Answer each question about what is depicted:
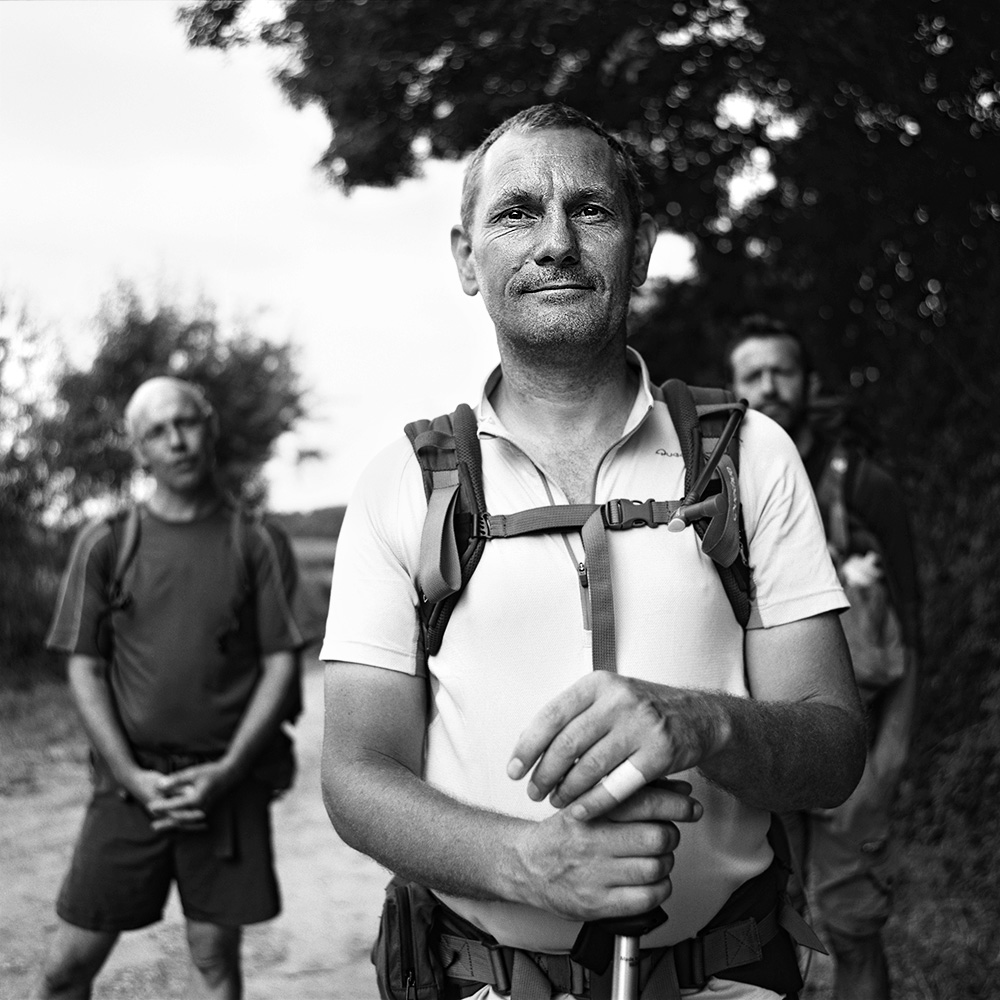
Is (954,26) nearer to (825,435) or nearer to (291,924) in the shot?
(825,435)

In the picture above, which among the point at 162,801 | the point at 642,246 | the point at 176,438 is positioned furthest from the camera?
the point at 176,438

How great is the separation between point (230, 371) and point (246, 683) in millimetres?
15262

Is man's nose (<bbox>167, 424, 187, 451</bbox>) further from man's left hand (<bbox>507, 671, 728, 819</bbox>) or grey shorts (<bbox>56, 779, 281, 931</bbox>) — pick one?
man's left hand (<bbox>507, 671, 728, 819</bbox>)

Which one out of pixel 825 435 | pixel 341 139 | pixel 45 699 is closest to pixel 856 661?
pixel 825 435

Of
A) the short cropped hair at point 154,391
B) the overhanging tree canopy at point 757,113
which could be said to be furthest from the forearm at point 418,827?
the overhanging tree canopy at point 757,113

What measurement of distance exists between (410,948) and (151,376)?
50.7 feet

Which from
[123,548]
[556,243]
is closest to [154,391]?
[123,548]

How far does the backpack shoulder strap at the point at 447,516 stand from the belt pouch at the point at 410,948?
450 millimetres

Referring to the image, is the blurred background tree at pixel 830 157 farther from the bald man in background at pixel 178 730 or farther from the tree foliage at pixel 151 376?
the tree foliage at pixel 151 376

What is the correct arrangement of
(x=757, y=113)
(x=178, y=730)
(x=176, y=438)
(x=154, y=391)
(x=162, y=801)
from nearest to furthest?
(x=162, y=801)
(x=178, y=730)
(x=176, y=438)
(x=154, y=391)
(x=757, y=113)

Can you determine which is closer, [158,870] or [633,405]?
[633,405]

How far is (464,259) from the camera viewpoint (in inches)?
89.2

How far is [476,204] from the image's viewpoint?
85.2 inches

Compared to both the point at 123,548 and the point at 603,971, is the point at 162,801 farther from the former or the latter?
the point at 603,971
